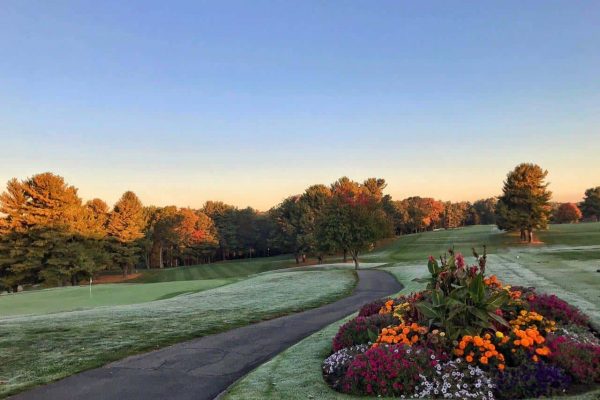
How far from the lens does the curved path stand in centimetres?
866

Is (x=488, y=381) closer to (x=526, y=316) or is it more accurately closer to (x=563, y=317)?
(x=526, y=316)

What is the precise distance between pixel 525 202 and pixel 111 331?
58.3 metres

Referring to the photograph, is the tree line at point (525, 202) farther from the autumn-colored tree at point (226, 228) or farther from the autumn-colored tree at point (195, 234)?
the autumn-colored tree at point (226, 228)

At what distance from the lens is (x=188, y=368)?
10188 mm

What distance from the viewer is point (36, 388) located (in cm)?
896

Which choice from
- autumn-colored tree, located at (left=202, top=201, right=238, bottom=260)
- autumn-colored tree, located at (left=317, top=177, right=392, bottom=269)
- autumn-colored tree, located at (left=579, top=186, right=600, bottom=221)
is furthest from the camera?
autumn-colored tree, located at (left=579, top=186, right=600, bottom=221)

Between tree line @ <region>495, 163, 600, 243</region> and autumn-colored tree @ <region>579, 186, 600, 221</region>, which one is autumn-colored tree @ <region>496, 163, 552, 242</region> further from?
autumn-colored tree @ <region>579, 186, 600, 221</region>

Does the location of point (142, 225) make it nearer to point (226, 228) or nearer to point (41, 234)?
point (41, 234)

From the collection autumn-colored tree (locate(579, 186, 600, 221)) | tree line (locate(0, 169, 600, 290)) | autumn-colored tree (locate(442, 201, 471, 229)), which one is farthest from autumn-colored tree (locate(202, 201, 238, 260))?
autumn-colored tree (locate(579, 186, 600, 221))

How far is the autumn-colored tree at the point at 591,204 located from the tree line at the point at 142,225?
69631 mm

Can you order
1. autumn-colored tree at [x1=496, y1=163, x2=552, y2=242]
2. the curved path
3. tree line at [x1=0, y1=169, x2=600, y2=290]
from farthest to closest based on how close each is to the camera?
autumn-colored tree at [x1=496, y1=163, x2=552, y2=242] < tree line at [x1=0, y1=169, x2=600, y2=290] < the curved path

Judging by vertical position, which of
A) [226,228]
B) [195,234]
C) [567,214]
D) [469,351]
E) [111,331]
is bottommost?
[111,331]

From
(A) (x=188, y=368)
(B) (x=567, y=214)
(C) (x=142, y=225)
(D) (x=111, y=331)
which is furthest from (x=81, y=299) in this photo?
(B) (x=567, y=214)

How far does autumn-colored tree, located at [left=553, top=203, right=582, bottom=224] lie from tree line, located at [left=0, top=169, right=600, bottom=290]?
7312cm
